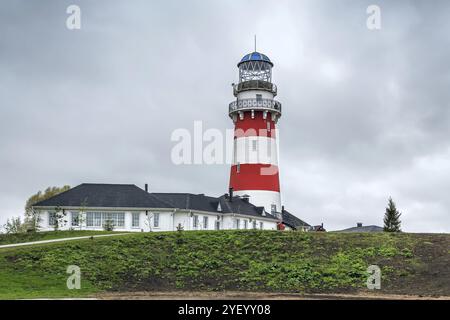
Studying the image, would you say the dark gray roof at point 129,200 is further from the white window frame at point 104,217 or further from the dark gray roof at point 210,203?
the white window frame at point 104,217

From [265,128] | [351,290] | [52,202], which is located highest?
[265,128]

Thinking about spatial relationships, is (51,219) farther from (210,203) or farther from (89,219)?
(210,203)

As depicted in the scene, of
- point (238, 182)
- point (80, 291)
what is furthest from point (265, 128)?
point (80, 291)

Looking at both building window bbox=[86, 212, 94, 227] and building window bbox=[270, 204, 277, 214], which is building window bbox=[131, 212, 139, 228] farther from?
building window bbox=[270, 204, 277, 214]

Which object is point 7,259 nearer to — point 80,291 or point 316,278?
point 80,291

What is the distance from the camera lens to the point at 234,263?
33531 millimetres

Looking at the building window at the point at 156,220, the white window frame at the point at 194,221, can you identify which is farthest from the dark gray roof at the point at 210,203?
the building window at the point at 156,220

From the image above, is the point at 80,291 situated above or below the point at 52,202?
below

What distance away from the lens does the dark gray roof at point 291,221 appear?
2798 inches

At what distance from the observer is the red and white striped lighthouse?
5794 centimetres

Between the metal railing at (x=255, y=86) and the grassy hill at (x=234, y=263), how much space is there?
22267 millimetres


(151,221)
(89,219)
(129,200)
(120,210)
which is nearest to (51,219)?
(89,219)
